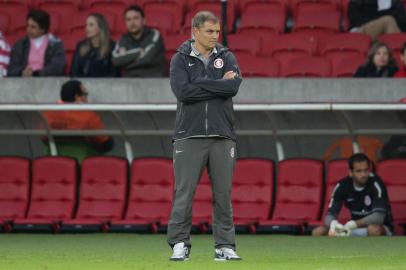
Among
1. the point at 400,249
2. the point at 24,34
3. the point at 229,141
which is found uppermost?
the point at 24,34

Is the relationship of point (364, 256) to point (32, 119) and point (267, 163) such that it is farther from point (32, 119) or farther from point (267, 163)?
point (32, 119)

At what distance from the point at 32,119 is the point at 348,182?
432cm

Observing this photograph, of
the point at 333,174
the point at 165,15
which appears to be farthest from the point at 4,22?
the point at 333,174

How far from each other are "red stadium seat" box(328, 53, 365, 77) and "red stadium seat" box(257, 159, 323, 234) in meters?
1.41

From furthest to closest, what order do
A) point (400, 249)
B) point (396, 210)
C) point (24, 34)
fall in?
point (24, 34) < point (396, 210) < point (400, 249)

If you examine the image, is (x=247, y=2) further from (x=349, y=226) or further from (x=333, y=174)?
(x=349, y=226)

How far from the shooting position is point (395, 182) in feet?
54.3

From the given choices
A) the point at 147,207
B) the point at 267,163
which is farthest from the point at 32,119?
the point at 267,163

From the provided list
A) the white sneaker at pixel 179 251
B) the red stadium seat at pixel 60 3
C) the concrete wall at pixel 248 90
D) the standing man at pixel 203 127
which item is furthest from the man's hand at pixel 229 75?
the red stadium seat at pixel 60 3

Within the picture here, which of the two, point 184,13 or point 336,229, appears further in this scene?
point 184,13

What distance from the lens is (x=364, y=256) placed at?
12.0 m

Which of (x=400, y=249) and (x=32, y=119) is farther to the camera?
(x=32, y=119)

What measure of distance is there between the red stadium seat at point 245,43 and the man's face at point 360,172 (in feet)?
10.8

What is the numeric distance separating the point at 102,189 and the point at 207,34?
Answer: 23.0ft
